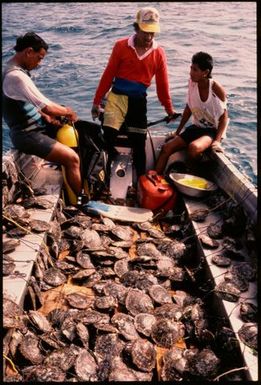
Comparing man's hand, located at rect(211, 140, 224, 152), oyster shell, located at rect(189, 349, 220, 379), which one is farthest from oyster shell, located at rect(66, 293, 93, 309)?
man's hand, located at rect(211, 140, 224, 152)

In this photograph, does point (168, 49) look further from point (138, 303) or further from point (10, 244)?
point (138, 303)

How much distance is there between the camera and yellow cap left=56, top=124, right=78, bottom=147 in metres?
5.83

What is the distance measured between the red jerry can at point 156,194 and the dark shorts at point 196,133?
36.6 inches

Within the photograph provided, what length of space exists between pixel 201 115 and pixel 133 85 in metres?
1.24

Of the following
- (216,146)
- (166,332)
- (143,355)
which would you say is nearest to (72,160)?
(216,146)

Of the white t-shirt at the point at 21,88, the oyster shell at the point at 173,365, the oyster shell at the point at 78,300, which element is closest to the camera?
the oyster shell at the point at 173,365

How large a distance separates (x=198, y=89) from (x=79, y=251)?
129 inches

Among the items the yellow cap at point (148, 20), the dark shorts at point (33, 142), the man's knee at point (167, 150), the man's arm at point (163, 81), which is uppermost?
the yellow cap at point (148, 20)

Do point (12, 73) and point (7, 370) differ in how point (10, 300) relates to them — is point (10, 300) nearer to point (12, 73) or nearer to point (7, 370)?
point (7, 370)

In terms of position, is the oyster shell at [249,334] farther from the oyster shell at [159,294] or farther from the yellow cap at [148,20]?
the yellow cap at [148,20]

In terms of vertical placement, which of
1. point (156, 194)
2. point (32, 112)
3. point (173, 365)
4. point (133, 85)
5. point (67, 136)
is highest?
point (133, 85)

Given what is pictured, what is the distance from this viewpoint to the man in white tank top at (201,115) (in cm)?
576

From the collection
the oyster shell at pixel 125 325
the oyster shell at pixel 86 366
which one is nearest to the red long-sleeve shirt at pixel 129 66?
the oyster shell at pixel 125 325

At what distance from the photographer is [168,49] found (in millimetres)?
21156
